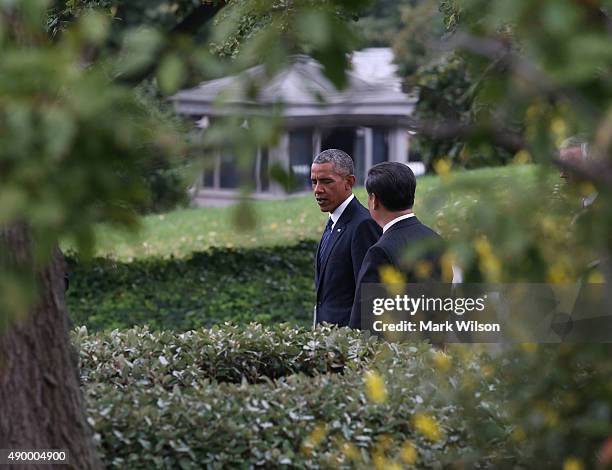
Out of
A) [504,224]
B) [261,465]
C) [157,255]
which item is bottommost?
[157,255]

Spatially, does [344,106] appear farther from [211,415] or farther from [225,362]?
[225,362]

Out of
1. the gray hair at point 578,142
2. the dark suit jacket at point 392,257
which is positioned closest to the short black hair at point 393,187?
the dark suit jacket at point 392,257

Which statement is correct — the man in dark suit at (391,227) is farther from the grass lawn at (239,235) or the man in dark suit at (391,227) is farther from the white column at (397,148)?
the white column at (397,148)

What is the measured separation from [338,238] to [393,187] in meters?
0.66

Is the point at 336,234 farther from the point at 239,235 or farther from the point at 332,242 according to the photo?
the point at 239,235

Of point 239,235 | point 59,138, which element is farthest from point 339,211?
point 59,138

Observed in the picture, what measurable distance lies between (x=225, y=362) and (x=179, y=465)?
4.19 feet

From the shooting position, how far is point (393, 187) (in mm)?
6109

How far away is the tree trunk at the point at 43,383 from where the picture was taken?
12.0 ft

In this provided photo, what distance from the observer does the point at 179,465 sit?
402 centimetres

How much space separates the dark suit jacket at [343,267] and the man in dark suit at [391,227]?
13.4 inches

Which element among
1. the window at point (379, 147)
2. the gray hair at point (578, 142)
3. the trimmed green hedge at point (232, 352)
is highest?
the gray hair at point (578, 142)

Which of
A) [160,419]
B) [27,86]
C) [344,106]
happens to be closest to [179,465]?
[160,419]

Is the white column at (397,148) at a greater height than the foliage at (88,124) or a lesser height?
lesser
